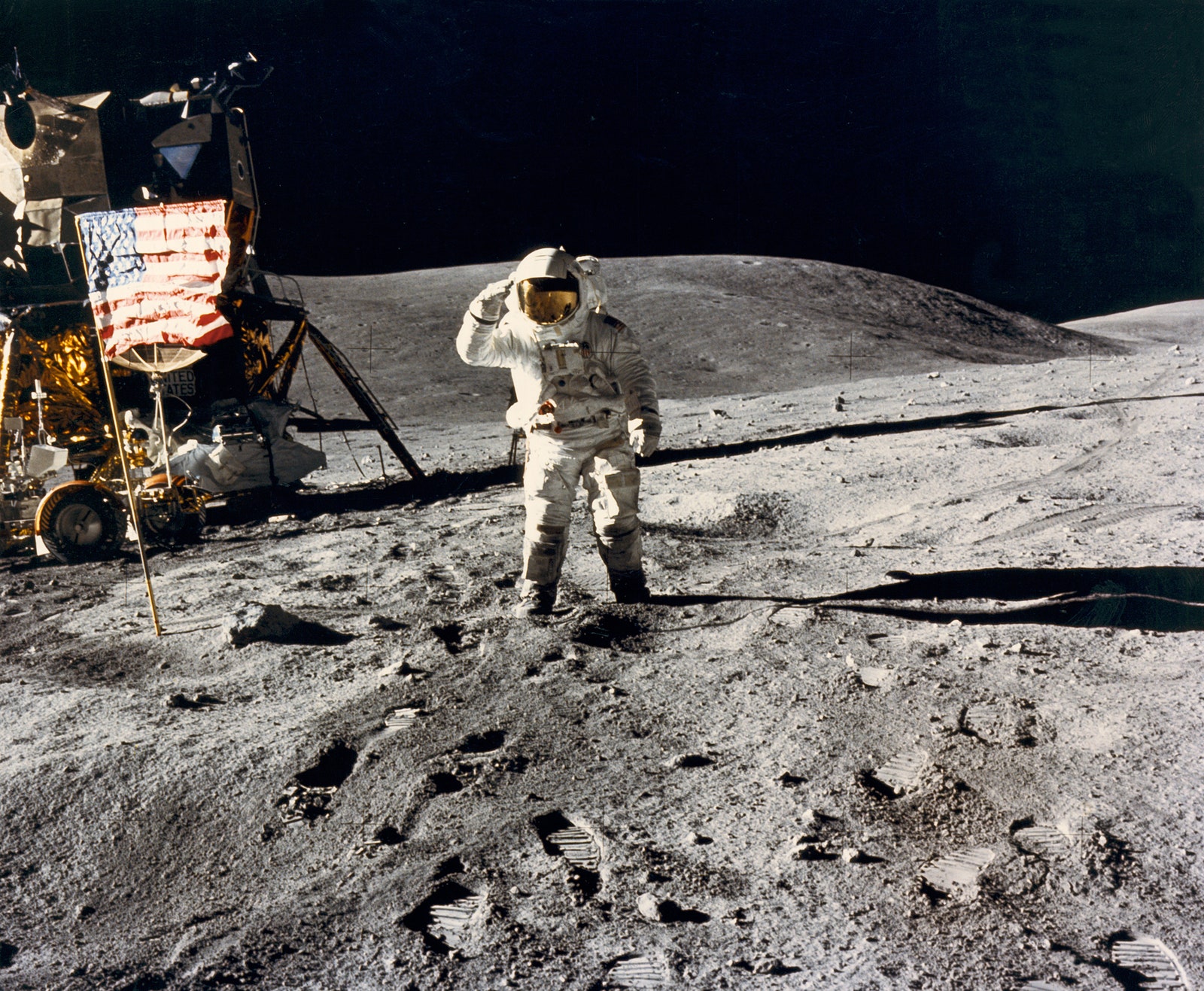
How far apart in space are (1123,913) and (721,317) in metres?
11.3

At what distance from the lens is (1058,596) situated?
2904 mm

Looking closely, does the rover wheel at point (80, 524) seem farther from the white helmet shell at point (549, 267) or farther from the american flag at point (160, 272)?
the white helmet shell at point (549, 267)

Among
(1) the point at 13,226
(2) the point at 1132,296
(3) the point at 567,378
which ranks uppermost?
(1) the point at 13,226

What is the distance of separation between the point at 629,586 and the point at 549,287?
991 mm

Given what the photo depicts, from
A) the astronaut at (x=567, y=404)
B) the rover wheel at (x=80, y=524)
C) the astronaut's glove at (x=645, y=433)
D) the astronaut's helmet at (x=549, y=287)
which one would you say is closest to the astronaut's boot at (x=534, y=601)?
the astronaut at (x=567, y=404)

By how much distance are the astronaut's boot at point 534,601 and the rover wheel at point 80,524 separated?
242cm

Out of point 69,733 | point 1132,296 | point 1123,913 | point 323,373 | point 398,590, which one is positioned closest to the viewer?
point 1123,913

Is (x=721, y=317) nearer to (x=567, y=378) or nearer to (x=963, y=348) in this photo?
(x=963, y=348)

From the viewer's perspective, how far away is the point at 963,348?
39.3 feet

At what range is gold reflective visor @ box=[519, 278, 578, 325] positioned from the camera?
276 centimetres

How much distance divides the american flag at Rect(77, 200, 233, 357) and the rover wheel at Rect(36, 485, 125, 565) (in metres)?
0.77

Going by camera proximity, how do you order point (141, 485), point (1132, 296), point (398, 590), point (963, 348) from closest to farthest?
point (398, 590) → point (141, 485) → point (963, 348) → point (1132, 296)

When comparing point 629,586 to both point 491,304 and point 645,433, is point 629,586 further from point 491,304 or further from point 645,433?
point 491,304

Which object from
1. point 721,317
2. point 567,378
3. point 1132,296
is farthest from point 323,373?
point 1132,296
